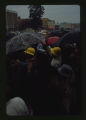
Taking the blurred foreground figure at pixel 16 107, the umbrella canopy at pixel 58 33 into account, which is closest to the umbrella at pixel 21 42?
the umbrella canopy at pixel 58 33

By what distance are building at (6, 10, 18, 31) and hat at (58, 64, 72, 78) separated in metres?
0.70

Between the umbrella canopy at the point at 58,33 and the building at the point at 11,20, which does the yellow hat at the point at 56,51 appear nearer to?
the umbrella canopy at the point at 58,33

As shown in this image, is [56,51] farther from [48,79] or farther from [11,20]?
[11,20]

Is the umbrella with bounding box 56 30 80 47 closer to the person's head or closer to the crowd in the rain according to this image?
the crowd in the rain

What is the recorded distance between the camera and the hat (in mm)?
5633

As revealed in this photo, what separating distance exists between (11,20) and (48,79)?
2.62 ft

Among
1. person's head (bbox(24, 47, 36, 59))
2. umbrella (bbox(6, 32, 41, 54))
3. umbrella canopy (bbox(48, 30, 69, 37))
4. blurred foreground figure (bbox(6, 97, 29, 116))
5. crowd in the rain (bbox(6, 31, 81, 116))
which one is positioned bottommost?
blurred foreground figure (bbox(6, 97, 29, 116))

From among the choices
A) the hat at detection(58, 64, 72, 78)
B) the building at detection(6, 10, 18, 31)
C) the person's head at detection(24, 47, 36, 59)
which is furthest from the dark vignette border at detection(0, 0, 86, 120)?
the person's head at detection(24, 47, 36, 59)

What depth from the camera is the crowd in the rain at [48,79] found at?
5.63m

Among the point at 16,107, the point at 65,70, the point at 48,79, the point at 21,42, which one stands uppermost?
the point at 21,42

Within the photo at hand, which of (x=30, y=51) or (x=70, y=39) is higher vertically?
(x=70, y=39)

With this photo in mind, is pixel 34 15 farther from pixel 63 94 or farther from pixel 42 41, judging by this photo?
pixel 63 94

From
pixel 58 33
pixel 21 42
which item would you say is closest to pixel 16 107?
pixel 21 42

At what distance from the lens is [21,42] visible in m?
5.68
